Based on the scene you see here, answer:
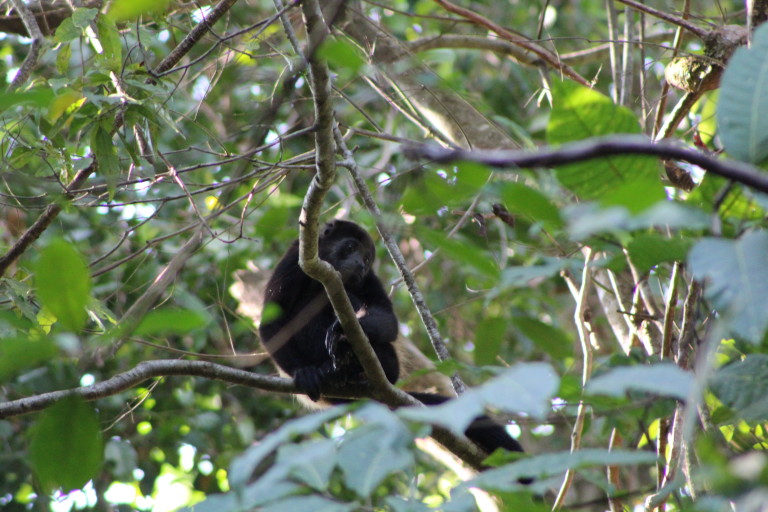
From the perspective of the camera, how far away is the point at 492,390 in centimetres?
80

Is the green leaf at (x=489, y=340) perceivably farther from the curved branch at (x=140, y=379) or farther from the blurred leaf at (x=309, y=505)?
the blurred leaf at (x=309, y=505)

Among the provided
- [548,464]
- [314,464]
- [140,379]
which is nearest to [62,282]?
[314,464]

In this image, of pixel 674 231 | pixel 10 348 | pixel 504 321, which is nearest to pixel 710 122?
pixel 674 231

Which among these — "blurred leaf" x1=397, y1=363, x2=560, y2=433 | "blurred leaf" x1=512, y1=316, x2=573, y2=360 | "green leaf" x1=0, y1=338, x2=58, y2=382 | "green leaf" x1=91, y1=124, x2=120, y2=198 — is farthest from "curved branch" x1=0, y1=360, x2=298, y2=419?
"blurred leaf" x1=397, y1=363, x2=560, y2=433

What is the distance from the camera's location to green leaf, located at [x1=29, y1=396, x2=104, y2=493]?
105 cm

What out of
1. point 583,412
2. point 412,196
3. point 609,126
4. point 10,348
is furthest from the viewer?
point 583,412

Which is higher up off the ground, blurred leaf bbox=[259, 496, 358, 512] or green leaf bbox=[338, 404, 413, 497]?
green leaf bbox=[338, 404, 413, 497]

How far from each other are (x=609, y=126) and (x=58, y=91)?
70.0 inches

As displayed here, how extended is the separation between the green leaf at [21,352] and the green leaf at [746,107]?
0.94 metres

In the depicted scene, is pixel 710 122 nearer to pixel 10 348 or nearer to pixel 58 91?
pixel 58 91

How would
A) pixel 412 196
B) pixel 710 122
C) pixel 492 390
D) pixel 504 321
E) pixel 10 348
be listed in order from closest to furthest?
pixel 492 390
pixel 10 348
pixel 412 196
pixel 504 321
pixel 710 122

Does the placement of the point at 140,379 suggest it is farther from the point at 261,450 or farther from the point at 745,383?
the point at 745,383

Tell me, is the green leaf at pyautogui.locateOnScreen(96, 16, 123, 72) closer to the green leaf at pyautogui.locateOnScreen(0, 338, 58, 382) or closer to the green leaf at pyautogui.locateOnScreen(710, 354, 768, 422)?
the green leaf at pyautogui.locateOnScreen(0, 338, 58, 382)

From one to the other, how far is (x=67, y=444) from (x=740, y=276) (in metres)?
0.93
